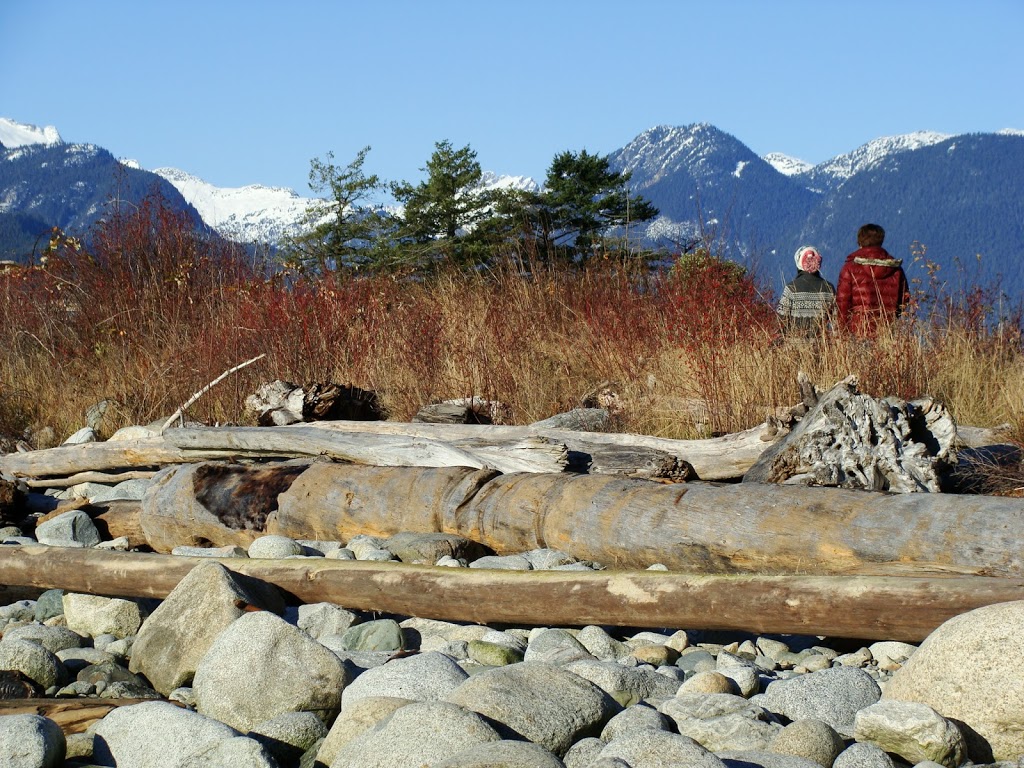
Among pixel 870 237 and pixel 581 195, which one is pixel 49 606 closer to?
pixel 870 237

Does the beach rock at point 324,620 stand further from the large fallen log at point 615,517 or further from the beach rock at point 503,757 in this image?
the beach rock at point 503,757

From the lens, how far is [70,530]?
19.0 ft

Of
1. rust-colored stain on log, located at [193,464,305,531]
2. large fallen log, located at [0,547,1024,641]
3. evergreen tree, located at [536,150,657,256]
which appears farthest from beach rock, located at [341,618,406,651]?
evergreen tree, located at [536,150,657,256]

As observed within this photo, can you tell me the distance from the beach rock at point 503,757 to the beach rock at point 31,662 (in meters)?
1.92

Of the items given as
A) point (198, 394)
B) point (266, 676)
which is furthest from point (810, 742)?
point (198, 394)

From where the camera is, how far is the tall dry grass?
685 cm

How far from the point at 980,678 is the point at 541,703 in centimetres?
115

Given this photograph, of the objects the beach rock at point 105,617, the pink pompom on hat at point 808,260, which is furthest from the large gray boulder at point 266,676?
the pink pompom on hat at point 808,260

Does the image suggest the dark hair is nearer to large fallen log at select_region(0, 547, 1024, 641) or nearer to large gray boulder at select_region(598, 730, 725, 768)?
large fallen log at select_region(0, 547, 1024, 641)

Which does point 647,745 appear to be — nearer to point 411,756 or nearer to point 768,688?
point 411,756

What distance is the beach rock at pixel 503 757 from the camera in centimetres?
222

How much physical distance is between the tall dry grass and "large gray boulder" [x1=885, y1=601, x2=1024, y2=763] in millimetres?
3675

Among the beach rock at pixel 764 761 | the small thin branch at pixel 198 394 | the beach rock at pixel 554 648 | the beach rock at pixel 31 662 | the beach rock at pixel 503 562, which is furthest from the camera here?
the small thin branch at pixel 198 394

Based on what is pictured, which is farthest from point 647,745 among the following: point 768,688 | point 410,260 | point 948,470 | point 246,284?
point 410,260
